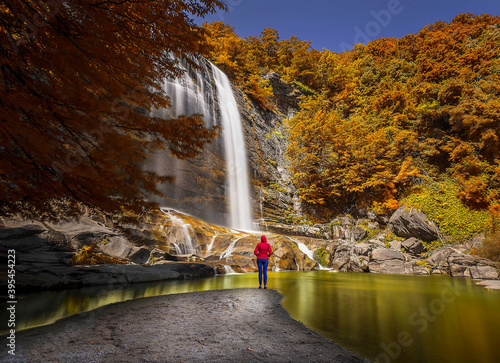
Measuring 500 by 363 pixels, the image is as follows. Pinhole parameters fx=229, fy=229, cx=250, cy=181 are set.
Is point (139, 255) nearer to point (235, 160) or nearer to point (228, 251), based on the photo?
point (228, 251)

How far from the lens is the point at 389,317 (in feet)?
11.5

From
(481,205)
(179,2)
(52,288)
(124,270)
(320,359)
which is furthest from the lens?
(481,205)

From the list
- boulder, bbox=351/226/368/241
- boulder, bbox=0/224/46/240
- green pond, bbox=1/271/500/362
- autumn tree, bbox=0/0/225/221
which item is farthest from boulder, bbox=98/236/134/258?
boulder, bbox=351/226/368/241

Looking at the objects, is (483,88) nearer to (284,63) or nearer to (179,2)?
(179,2)

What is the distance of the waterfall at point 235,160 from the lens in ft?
61.9

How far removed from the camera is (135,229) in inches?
396

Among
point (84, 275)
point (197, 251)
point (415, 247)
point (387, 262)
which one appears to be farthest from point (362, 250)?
point (84, 275)

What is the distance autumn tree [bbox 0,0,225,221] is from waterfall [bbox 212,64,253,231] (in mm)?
14534

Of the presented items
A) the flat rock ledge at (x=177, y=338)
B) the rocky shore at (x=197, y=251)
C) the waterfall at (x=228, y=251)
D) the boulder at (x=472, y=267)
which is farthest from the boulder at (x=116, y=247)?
the boulder at (x=472, y=267)

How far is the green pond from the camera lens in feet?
7.65

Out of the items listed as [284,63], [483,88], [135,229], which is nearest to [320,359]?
[135,229]

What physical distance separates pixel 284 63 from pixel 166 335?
37.7 m

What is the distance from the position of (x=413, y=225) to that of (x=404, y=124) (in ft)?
37.0

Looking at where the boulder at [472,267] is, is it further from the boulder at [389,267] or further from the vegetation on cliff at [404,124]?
the vegetation on cliff at [404,124]
